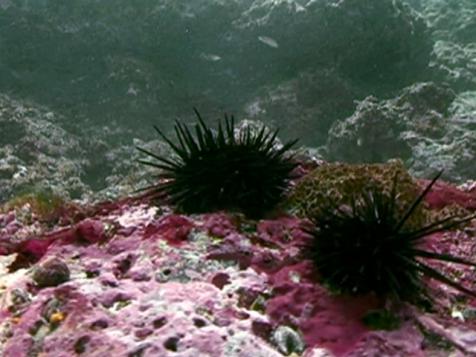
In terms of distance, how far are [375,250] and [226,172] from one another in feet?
5.53

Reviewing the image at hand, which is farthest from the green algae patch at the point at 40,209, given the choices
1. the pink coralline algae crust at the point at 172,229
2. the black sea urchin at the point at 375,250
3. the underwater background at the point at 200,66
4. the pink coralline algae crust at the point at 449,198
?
the underwater background at the point at 200,66

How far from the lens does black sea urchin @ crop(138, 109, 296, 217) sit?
13.5 feet

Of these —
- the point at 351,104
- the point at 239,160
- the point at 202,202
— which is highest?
the point at 351,104

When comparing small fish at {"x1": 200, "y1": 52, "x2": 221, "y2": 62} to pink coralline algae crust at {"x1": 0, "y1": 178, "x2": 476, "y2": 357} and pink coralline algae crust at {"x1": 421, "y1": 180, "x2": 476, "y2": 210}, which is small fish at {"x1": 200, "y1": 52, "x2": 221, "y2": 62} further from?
pink coralline algae crust at {"x1": 0, "y1": 178, "x2": 476, "y2": 357}

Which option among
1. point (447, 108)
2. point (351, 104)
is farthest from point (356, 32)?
point (447, 108)

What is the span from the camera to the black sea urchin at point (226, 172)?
162 inches

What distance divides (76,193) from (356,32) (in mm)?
11460

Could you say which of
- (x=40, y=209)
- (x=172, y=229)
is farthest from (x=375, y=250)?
(x=40, y=209)

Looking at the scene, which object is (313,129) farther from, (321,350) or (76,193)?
(321,350)

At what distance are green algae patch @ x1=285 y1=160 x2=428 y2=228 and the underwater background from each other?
32.2 ft

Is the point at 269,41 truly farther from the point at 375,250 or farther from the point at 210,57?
the point at 375,250

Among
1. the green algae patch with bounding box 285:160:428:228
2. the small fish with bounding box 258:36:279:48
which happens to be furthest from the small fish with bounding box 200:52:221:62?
the green algae patch with bounding box 285:160:428:228

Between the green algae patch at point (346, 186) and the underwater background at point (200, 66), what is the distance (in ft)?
32.2

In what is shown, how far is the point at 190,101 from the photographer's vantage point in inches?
695
